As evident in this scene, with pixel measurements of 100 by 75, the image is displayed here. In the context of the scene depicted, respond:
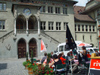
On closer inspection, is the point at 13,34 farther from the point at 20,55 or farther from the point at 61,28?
the point at 61,28

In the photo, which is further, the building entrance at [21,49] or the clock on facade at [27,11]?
the clock on facade at [27,11]

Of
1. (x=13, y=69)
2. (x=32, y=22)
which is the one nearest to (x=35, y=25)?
(x=32, y=22)

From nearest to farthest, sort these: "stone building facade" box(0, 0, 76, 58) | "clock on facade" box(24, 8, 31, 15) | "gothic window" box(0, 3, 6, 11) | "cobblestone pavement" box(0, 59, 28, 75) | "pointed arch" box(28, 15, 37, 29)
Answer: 1. "cobblestone pavement" box(0, 59, 28, 75)
2. "stone building facade" box(0, 0, 76, 58)
3. "clock on facade" box(24, 8, 31, 15)
4. "gothic window" box(0, 3, 6, 11)
5. "pointed arch" box(28, 15, 37, 29)

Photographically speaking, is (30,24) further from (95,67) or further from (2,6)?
(95,67)

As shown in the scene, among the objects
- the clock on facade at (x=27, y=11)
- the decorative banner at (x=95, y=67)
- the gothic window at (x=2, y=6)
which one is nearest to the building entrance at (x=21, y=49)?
the clock on facade at (x=27, y=11)

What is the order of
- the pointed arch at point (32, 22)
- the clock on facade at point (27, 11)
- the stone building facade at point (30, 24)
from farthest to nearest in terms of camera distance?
the pointed arch at point (32, 22)
the clock on facade at point (27, 11)
the stone building facade at point (30, 24)

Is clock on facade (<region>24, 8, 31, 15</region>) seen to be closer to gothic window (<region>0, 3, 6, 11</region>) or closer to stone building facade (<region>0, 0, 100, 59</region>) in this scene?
stone building facade (<region>0, 0, 100, 59</region>)

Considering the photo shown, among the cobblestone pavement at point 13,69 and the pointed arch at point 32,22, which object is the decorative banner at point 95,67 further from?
the pointed arch at point 32,22

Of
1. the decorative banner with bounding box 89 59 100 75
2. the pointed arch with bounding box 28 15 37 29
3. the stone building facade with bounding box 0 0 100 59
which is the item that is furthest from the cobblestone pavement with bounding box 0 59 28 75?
the pointed arch with bounding box 28 15 37 29

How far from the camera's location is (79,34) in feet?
120

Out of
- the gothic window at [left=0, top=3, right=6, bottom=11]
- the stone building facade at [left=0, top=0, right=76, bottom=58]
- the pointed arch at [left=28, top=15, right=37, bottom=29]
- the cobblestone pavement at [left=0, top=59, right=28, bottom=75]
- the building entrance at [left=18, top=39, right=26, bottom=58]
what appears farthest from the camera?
the pointed arch at [left=28, top=15, right=37, bottom=29]

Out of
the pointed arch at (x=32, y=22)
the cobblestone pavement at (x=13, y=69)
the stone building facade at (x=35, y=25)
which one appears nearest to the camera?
the cobblestone pavement at (x=13, y=69)

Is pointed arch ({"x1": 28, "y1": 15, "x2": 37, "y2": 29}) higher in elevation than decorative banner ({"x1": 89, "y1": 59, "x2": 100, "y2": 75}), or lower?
higher

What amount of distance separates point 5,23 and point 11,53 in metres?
6.57
